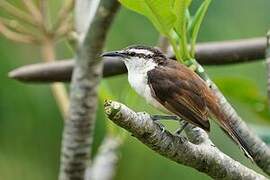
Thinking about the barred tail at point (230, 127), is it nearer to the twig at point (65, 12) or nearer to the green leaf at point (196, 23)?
the green leaf at point (196, 23)

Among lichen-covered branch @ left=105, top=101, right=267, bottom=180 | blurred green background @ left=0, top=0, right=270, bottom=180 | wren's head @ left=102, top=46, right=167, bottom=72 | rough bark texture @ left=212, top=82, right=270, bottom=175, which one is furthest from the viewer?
blurred green background @ left=0, top=0, right=270, bottom=180

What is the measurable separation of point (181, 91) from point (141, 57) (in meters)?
0.21

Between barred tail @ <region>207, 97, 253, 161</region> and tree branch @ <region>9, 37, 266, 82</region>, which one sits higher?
tree branch @ <region>9, 37, 266, 82</region>

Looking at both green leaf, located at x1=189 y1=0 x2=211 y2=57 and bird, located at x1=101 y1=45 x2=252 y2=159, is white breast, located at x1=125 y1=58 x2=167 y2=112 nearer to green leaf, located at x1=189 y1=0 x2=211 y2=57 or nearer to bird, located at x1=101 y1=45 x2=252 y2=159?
bird, located at x1=101 y1=45 x2=252 y2=159

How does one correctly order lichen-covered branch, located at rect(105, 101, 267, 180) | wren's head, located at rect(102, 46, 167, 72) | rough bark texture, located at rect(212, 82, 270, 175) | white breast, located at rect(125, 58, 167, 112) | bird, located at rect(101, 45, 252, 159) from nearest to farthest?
lichen-covered branch, located at rect(105, 101, 267, 180), rough bark texture, located at rect(212, 82, 270, 175), bird, located at rect(101, 45, 252, 159), white breast, located at rect(125, 58, 167, 112), wren's head, located at rect(102, 46, 167, 72)

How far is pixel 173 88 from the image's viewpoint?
80.7 inches

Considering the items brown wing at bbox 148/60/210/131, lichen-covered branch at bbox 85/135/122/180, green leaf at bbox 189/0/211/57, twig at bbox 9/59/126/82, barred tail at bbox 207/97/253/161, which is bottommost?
lichen-covered branch at bbox 85/135/122/180

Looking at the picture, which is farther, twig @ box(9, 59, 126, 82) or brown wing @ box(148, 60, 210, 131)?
twig @ box(9, 59, 126, 82)

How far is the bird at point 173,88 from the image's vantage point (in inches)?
75.2

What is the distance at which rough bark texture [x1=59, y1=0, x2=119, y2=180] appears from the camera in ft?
6.79

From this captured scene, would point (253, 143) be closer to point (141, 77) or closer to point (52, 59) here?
point (141, 77)

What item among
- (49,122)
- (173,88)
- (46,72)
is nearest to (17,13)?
(46,72)


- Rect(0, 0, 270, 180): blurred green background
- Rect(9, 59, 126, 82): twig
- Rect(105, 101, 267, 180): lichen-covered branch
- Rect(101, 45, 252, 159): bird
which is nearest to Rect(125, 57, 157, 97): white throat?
Rect(101, 45, 252, 159): bird

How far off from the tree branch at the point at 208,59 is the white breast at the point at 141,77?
123 millimetres
